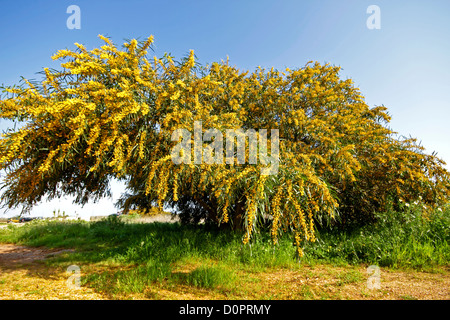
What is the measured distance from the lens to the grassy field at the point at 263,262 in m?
3.86

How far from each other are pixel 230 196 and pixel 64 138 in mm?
3042

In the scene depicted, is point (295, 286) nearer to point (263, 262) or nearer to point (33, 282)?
point (263, 262)

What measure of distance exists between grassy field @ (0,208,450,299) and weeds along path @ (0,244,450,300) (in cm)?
2

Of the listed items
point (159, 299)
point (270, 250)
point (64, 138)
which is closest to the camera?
point (159, 299)

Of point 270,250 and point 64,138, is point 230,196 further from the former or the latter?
point 64,138

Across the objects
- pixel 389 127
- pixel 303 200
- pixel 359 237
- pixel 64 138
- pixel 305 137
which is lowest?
pixel 359 237

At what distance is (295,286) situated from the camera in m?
4.00

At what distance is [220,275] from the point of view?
408 centimetres

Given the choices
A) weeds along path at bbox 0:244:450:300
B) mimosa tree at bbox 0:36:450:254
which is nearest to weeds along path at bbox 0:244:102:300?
weeds along path at bbox 0:244:450:300

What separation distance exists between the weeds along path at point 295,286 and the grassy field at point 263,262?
0.02 metres

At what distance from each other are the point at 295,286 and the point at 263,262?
1.06 m

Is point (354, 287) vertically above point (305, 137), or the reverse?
point (305, 137)

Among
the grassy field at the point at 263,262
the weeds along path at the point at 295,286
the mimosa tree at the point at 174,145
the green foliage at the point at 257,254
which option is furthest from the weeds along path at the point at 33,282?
the mimosa tree at the point at 174,145

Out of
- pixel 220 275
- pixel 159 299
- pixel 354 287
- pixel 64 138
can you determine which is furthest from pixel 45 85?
pixel 354 287
